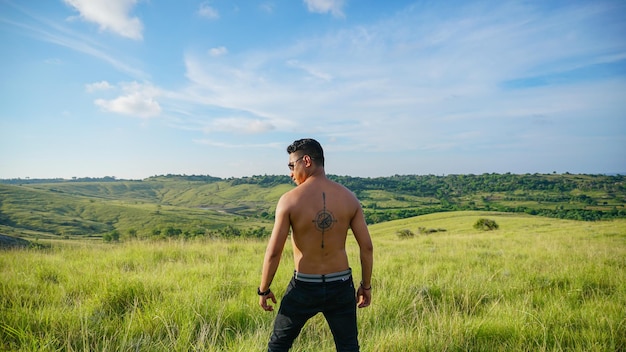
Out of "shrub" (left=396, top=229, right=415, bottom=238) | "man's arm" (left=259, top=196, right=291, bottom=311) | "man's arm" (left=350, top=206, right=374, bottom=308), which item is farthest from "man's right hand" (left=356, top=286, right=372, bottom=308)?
"shrub" (left=396, top=229, right=415, bottom=238)

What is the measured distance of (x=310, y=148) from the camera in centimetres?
339

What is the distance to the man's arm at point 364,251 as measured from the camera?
3.35 meters

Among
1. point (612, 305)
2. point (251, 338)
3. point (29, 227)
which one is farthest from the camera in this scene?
point (29, 227)

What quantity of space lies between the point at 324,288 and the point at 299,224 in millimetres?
669

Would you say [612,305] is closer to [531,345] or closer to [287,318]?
[531,345]

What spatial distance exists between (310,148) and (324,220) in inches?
29.5

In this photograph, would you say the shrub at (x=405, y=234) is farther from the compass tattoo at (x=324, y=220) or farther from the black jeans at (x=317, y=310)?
the compass tattoo at (x=324, y=220)

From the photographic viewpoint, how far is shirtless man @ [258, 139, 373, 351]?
126 inches

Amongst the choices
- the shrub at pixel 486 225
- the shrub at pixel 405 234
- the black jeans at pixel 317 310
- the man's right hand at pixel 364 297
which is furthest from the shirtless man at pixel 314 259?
the shrub at pixel 486 225

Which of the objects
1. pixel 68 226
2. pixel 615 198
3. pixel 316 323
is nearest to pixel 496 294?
pixel 316 323

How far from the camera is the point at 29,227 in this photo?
5044 inches

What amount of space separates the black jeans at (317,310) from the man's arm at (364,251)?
0.74 ft

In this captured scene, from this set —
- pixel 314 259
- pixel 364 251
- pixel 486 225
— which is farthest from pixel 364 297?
pixel 486 225

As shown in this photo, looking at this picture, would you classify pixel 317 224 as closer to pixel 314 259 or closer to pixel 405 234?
pixel 314 259
